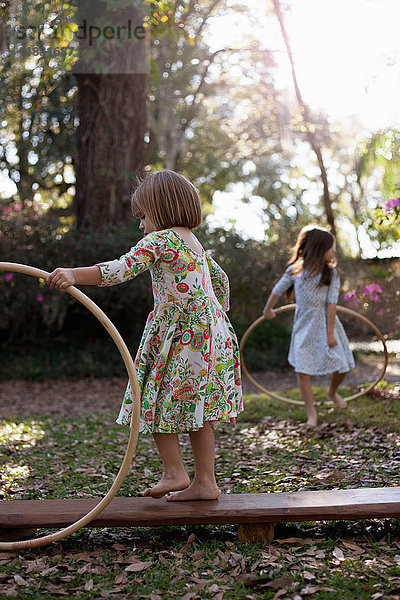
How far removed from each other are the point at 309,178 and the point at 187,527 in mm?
19546

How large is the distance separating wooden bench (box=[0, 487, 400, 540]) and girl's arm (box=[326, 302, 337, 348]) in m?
2.46

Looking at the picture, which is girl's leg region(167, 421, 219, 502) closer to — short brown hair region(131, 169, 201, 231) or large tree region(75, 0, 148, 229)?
short brown hair region(131, 169, 201, 231)

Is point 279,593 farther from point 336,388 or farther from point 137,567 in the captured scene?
point 336,388

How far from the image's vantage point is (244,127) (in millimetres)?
18156

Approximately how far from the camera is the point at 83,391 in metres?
8.30

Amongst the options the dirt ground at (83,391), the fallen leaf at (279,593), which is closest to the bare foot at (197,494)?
the fallen leaf at (279,593)

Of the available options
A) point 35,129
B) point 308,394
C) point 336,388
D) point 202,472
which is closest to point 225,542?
point 202,472

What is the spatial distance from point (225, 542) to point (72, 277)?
1.31 m

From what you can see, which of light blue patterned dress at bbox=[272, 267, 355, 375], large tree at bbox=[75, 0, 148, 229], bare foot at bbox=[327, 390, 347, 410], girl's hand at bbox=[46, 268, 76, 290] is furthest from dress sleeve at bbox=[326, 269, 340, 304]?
large tree at bbox=[75, 0, 148, 229]

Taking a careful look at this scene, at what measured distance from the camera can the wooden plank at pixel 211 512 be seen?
2.69m

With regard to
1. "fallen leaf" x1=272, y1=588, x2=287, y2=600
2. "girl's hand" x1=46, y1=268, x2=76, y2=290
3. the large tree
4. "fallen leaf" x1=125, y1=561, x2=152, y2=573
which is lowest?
"fallen leaf" x1=272, y1=588, x2=287, y2=600

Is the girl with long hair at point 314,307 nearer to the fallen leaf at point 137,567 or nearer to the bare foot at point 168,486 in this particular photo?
the bare foot at point 168,486

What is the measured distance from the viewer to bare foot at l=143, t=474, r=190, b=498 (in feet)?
9.32

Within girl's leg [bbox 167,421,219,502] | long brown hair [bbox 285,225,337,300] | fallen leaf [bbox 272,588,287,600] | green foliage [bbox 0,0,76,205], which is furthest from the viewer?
green foliage [bbox 0,0,76,205]
